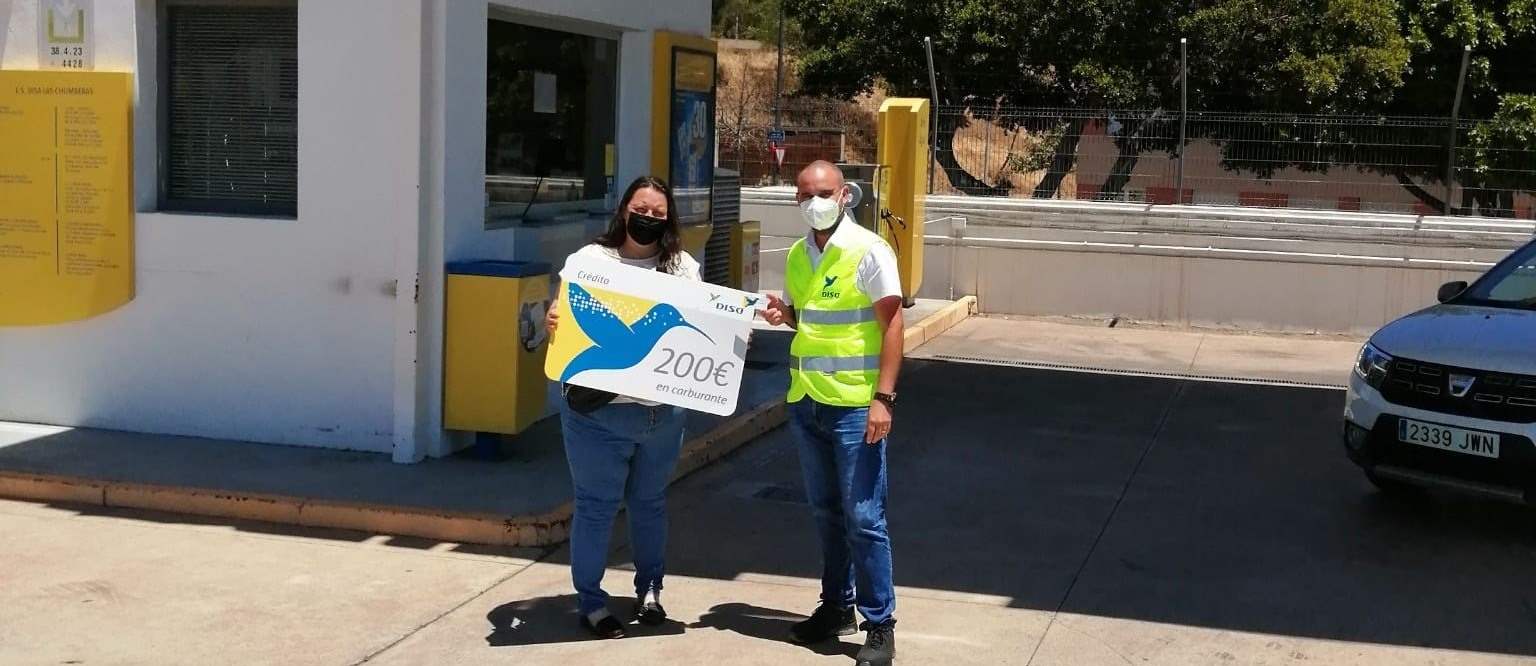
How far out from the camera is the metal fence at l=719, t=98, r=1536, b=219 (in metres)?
16.1

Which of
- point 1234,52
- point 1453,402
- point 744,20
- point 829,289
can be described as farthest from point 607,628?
point 744,20

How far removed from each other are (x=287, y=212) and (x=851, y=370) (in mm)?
4624

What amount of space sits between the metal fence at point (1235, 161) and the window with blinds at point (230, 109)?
10440 millimetres

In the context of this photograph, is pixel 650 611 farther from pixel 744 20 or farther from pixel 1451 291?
pixel 744 20

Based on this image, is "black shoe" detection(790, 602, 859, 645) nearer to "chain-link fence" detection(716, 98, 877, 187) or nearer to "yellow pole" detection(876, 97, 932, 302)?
"yellow pole" detection(876, 97, 932, 302)

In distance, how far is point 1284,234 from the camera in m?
16.4

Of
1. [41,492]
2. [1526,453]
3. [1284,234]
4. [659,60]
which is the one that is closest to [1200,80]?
[1284,234]

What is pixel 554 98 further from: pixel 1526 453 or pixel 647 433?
pixel 1526 453

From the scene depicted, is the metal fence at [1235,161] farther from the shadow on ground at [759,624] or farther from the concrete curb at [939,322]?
the shadow on ground at [759,624]

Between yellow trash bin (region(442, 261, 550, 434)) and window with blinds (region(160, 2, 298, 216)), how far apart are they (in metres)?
1.26

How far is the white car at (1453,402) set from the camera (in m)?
7.33

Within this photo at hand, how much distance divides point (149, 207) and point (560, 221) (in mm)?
2431

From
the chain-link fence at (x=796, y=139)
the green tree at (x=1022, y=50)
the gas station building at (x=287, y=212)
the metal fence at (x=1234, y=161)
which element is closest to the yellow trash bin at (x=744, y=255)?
the gas station building at (x=287, y=212)

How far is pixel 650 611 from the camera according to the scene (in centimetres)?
605
